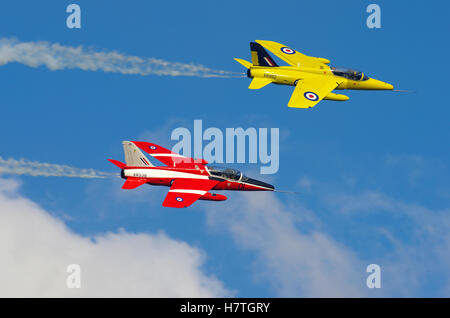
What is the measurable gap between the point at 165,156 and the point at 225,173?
5.61 m

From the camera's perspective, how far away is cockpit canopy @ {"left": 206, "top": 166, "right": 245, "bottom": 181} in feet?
230

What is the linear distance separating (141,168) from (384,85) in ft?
80.8

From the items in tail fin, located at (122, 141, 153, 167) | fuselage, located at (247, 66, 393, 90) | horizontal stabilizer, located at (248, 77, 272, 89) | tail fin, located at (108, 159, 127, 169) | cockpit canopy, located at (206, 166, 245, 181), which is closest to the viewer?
tail fin, located at (122, 141, 153, 167)

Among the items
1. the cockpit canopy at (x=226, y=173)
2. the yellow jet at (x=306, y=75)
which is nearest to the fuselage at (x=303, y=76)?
the yellow jet at (x=306, y=75)

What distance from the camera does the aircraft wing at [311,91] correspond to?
72125 millimetres

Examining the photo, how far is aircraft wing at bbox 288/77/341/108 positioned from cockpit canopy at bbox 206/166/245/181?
734cm

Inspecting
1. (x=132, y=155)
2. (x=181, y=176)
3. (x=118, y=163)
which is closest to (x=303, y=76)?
(x=181, y=176)

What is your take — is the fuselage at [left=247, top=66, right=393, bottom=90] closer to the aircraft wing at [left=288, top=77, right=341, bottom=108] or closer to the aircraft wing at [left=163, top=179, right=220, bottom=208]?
the aircraft wing at [left=288, top=77, right=341, bottom=108]

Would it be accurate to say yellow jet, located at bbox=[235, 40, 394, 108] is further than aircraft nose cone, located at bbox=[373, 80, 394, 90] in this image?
No

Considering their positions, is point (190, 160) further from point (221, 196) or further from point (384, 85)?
Result: point (384, 85)

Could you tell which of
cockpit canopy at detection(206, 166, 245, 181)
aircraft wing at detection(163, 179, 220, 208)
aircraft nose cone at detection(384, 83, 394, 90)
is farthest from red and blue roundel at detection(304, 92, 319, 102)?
aircraft wing at detection(163, 179, 220, 208)

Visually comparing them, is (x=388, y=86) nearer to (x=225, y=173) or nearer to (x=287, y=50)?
(x=287, y=50)

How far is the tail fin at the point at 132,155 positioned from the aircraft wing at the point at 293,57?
61.4 ft
